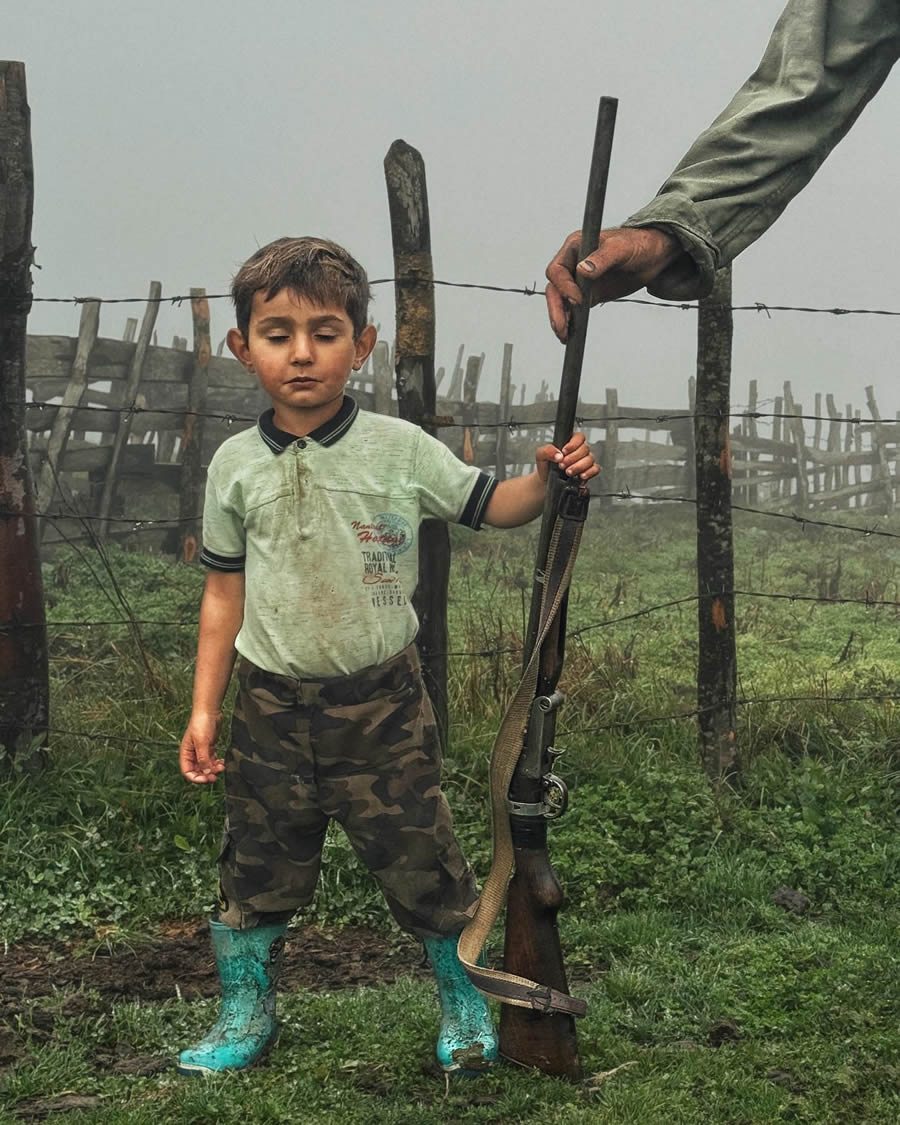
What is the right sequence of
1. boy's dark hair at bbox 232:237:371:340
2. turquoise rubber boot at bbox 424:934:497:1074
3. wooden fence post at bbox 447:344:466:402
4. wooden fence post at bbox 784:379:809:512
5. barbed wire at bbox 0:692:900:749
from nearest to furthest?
boy's dark hair at bbox 232:237:371:340, turquoise rubber boot at bbox 424:934:497:1074, barbed wire at bbox 0:692:900:749, wooden fence post at bbox 784:379:809:512, wooden fence post at bbox 447:344:466:402

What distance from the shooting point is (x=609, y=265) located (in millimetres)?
2479

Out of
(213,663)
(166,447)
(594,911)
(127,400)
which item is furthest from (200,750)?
(166,447)

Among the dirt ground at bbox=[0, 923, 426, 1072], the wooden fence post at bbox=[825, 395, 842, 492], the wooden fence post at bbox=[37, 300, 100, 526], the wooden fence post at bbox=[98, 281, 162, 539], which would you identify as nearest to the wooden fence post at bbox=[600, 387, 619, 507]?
the wooden fence post at bbox=[825, 395, 842, 492]

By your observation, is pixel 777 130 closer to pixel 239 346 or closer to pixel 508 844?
pixel 239 346

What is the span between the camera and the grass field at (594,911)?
2.98 m

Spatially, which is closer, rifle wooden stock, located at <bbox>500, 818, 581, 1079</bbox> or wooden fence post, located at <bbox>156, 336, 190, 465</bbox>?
rifle wooden stock, located at <bbox>500, 818, 581, 1079</bbox>

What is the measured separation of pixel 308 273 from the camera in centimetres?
286

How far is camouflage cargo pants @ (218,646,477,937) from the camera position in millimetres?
3031

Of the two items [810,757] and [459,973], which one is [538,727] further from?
[810,757]

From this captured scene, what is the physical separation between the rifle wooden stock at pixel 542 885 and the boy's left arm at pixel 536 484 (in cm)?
3

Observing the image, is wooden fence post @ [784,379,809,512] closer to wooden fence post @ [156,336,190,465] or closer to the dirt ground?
wooden fence post @ [156,336,190,465]

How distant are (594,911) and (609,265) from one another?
2576 mm

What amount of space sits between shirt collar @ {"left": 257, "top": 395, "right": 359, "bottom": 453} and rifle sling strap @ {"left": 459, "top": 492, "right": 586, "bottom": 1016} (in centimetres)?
64

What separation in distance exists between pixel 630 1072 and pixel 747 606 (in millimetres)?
8735
